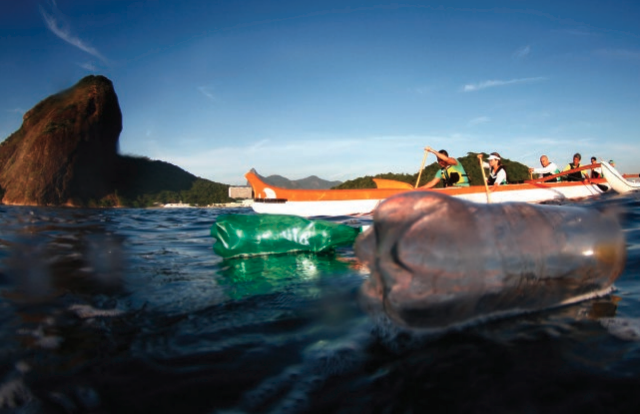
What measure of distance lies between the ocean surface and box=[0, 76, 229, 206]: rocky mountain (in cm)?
7095

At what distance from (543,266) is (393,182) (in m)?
9.29

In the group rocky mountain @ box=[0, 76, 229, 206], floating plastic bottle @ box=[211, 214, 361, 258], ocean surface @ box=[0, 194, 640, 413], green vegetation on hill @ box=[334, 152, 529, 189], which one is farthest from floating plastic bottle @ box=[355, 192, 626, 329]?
rocky mountain @ box=[0, 76, 229, 206]

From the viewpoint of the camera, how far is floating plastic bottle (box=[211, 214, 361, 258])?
4289 mm

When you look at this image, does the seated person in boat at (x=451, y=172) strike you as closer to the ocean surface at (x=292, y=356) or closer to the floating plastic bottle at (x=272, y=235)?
the floating plastic bottle at (x=272, y=235)

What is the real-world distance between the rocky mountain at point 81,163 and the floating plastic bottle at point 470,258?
2827 inches

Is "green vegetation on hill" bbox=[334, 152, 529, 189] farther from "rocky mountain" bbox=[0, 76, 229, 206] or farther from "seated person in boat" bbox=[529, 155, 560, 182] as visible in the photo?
"rocky mountain" bbox=[0, 76, 229, 206]

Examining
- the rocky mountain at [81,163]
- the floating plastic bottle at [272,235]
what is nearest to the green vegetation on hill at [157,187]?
the rocky mountain at [81,163]

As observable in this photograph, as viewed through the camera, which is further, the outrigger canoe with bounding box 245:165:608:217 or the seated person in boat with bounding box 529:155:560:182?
the seated person in boat with bounding box 529:155:560:182

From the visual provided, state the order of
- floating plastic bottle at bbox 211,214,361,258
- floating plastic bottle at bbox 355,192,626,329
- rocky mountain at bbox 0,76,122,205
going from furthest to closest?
1. rocky mountain at bbox 0,76,122,205
2. floating plastic bottle at bbox 211,214,361,258
3. floating plastic bottle at bbox 355,192,626,329

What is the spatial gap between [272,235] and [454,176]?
797 centimetres

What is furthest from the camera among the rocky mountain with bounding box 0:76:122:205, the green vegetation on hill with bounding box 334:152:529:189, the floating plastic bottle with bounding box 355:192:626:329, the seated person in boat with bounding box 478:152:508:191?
the rocky mountain with bounding box 0:76:122:205

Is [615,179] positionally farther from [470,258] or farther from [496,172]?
[470,258]

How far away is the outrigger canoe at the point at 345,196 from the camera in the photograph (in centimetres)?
1022

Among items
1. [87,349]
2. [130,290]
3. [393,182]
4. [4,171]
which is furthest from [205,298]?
[4,171]
